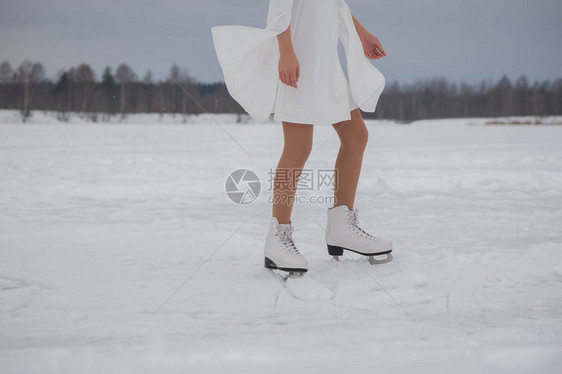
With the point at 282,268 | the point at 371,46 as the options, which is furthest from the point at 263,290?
the point at 371,46

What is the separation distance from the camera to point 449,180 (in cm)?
523

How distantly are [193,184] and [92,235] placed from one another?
85.8 inches

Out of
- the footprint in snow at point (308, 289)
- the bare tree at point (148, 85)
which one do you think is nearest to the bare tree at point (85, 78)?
the bare tree at point (148, 85)

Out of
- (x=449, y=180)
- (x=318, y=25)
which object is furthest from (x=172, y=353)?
(x=449, y=180)

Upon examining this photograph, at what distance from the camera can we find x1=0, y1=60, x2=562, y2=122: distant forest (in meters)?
38.1

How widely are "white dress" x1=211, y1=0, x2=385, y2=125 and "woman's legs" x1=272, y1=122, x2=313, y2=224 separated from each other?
0.06 metres

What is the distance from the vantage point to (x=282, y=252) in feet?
6.68

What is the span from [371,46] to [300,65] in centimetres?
43

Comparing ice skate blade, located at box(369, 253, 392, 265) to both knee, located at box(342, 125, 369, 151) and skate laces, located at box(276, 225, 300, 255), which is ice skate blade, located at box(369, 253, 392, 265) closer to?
skate laces, located at box(276, 225, 300, 255)

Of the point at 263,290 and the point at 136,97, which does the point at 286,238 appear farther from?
the point at 136,97

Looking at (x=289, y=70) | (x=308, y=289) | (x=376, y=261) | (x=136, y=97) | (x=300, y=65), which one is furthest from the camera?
(x=136, y=97)

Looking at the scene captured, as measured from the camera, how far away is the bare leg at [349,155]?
2211mm

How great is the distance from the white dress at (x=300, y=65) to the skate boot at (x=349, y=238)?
1.48 feet

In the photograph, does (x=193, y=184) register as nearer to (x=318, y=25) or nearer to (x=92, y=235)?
(x=92, y=235)
